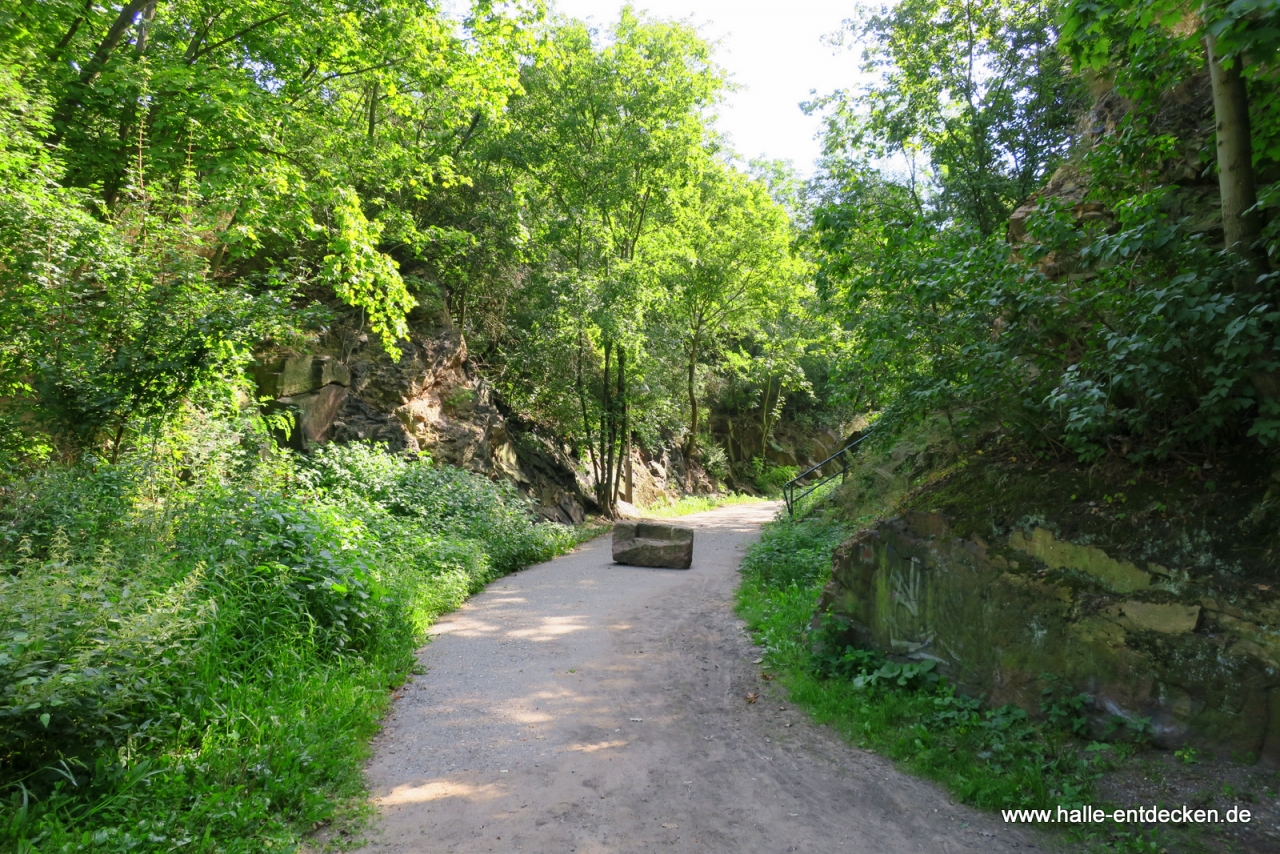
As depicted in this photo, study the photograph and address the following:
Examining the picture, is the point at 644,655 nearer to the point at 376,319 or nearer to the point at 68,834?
the point at 68,834

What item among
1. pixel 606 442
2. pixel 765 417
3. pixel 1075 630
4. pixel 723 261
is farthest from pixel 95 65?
pixel 765 417

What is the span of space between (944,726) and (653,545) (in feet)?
24.3

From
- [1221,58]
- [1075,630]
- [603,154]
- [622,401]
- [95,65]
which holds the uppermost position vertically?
[603,154]

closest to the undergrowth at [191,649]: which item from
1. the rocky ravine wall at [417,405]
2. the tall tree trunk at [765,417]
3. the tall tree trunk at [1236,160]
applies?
the rocky ravine wall at [417,405]

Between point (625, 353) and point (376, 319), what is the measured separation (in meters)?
8.31

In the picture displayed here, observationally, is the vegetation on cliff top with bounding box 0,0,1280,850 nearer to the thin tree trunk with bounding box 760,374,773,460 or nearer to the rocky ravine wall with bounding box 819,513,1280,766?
the rocky ravine wall with bounding box 819,513,1280,766

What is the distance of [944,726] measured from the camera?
4348mm

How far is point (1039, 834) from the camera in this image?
337 cm

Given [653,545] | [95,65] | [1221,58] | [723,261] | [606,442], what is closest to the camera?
[1221,58]

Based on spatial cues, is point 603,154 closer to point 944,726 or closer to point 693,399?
point 693,399

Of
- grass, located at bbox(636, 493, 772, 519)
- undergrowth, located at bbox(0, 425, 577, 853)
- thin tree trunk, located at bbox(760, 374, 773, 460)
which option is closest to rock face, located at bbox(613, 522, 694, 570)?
undergrowth, located at bbox(0, 425, 577, 853)

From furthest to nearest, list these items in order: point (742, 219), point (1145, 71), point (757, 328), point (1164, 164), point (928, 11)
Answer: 1. point (757, 328)
2. point (742, 219)
3. point (928, 11)
4. point (1164, 164)
5. point (1145, 71)

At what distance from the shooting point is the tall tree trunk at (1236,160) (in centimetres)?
367

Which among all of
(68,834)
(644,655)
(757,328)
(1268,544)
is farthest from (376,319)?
(757,328)
